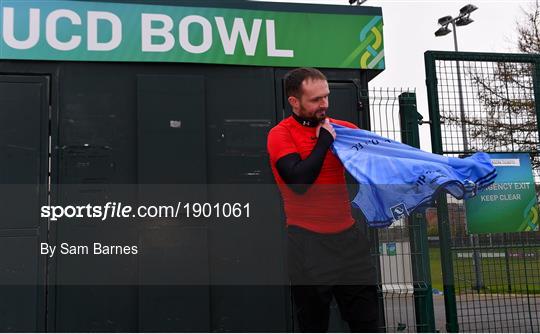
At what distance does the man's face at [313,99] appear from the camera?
3068mm

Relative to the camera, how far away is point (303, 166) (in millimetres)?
2826

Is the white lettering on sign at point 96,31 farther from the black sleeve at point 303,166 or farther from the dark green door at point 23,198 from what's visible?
the black sleeve at point 303,166

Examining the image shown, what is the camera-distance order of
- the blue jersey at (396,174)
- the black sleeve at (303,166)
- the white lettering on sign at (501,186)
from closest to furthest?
the black sleeve at (303,166)
the blue jersey at (396,174)
the white lettering on sign at (501,186)

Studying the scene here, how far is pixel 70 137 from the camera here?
16.7ft

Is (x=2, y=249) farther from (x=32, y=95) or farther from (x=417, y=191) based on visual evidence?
(x=417, y=191)

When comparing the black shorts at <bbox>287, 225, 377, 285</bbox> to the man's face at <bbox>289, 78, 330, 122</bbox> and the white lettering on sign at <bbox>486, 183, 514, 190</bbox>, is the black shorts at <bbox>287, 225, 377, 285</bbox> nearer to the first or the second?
the man's face at <bbox>289, 78, 330, 122</bbox>

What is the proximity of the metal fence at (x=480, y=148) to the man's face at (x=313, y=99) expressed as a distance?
279 centimetres

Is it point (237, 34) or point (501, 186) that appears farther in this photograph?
point (501, 186)

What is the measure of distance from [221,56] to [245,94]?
17.0 inches

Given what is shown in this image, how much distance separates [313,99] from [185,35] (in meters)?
2.66

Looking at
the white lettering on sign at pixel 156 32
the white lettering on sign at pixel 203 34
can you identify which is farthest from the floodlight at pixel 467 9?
the white lettering on sign at pixel 156 32

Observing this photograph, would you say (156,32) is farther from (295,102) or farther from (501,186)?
(501,186)

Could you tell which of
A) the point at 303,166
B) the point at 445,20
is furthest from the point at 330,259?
the point at 445,20
